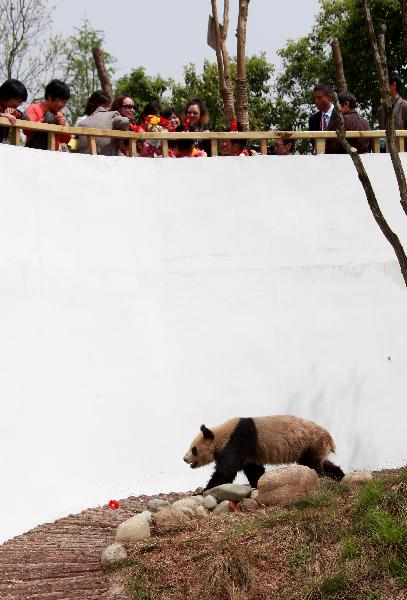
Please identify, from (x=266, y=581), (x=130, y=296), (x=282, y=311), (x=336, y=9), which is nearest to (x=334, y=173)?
(x=282, y=311)

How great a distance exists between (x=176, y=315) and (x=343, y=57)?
1649cm

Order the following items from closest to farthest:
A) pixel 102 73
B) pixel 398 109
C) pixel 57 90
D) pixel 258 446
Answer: pixel 258 446 < pixel 57 90 < pixel 398 109 < pixel 102 73

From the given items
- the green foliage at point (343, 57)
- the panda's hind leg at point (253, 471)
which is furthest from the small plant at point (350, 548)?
the green foliage at point (343, 57)

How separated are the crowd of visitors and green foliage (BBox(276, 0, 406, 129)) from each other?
519 inches

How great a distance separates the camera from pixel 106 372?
10352 millimetres

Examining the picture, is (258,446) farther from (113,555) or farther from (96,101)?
(96,101)

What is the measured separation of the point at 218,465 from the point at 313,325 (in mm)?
1894

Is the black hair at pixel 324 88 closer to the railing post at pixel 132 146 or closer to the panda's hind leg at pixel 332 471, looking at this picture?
the railing post at pixel 132 146

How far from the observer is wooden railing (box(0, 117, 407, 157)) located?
33.5 ft

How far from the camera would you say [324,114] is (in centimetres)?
1209

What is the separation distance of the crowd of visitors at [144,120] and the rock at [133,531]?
147 inches

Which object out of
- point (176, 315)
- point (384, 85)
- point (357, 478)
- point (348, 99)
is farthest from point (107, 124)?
point (357, 478)

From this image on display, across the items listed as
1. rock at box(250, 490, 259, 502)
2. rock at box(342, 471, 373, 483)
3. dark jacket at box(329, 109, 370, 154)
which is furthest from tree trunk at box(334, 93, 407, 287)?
dark jacket at box(329, 109, 370, 154)

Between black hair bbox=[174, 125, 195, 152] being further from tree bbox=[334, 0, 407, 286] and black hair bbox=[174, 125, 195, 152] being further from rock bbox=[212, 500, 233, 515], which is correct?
rock bbox=[212, 500, 233, 515]
